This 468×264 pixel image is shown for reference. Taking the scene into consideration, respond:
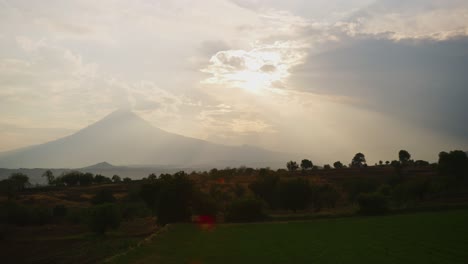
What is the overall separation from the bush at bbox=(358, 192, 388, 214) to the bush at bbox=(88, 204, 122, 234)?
3929 cm

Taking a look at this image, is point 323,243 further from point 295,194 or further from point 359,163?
point 359,163

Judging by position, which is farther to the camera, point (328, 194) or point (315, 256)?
point (328, 194)

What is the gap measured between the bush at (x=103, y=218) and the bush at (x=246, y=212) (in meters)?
18.6

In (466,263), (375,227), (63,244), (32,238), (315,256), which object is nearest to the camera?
(466,263)

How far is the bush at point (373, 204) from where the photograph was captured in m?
58.7

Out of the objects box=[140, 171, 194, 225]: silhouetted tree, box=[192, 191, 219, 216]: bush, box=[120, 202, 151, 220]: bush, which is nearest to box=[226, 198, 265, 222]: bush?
box=[192, 191, 219, 216]: bush

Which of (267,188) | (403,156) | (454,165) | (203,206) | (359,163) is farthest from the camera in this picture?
(359,163)

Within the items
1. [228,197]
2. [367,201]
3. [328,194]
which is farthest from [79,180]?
[367,201]

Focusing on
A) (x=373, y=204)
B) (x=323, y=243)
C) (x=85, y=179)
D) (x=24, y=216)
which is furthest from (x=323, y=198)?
(x=85, y=179)

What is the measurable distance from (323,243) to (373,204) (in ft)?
81.7

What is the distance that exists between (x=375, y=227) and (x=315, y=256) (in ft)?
54.1

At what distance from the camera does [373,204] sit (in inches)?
2308

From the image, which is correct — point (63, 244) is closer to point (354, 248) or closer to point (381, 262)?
point (354, 248)

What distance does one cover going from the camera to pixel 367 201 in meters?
58.8
